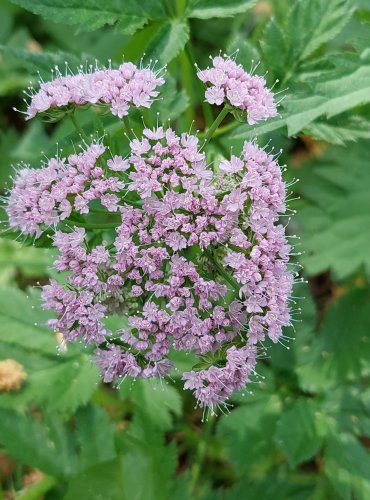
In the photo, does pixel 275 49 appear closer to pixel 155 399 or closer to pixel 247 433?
pixel 155 399

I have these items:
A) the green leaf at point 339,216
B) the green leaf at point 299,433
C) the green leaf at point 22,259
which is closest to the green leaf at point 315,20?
the green leaf at point 339,216

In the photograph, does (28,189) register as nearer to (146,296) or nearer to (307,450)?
(146,296)

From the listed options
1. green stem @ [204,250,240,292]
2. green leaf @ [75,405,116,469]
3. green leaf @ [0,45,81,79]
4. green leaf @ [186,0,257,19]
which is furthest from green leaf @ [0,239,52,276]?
green stem @ [204,250,240,292]

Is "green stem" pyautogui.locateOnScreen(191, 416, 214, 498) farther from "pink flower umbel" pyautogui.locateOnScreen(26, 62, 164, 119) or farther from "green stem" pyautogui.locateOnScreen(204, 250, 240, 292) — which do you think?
"pink flower umbel" pyautogui.locateOnScreen(26, 62, 164, 119)

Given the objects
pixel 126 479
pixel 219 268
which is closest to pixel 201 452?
pixel 126 479

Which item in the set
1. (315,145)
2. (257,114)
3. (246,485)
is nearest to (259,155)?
(257,114)
